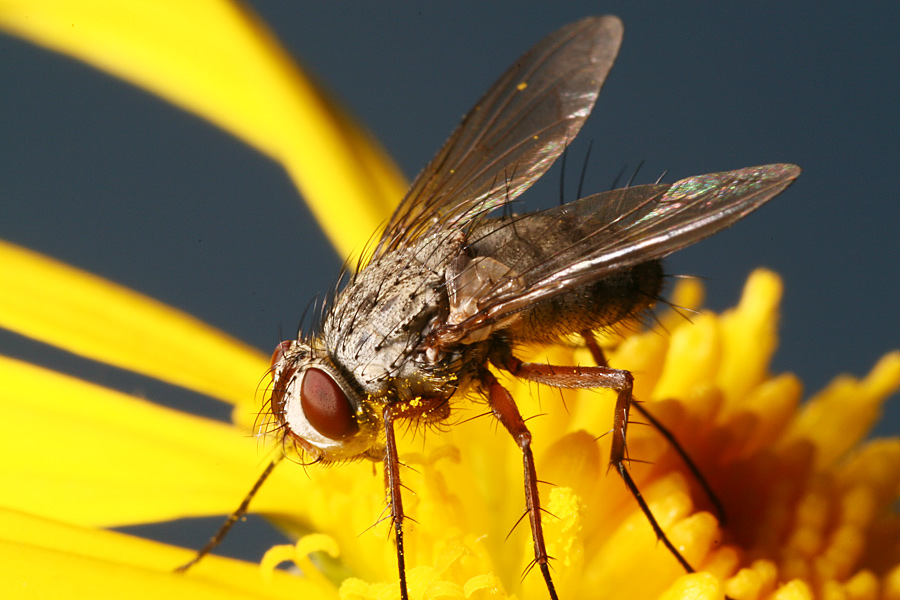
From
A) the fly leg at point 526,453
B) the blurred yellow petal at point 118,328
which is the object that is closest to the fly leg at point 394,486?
the fly leg at point 526,453

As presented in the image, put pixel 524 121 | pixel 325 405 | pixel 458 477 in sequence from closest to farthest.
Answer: pixel 325 405 → pixel 458 477 → pixel 524 121

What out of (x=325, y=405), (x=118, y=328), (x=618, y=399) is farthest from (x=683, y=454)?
(x=118, y=328)

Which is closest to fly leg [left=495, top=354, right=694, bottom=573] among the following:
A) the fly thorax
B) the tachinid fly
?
the tachinid fly

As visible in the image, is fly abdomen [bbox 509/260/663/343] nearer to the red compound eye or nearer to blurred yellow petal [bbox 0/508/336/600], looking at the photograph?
the red compound eye

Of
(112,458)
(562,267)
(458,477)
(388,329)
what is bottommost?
(112,458)

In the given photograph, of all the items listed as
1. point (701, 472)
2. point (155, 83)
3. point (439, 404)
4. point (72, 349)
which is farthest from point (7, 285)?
point (701, 472)

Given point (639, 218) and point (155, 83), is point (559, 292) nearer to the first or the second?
point (639, 218)

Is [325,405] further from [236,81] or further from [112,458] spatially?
[236,81]
